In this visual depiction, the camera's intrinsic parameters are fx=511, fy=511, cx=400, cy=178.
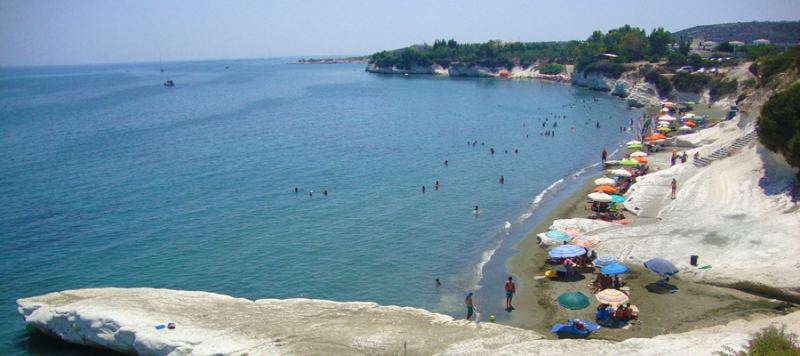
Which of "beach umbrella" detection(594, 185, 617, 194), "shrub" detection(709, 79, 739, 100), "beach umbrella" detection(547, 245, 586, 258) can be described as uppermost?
"shrub" detection(709, 79, 739, 100)

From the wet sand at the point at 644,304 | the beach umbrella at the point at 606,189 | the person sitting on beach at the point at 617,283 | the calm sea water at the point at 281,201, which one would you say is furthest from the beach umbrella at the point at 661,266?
the beach umbrella at the point at 606,189

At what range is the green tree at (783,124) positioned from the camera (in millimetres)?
31000

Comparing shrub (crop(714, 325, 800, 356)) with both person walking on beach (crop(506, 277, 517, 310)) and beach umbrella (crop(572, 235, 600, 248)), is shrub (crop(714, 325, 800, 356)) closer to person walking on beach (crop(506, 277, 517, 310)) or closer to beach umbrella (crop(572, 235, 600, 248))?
person walking on beach (crop(506, 277, 517, 310))

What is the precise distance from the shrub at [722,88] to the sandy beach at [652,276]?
5837 cm

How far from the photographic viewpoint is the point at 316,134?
80938 mm

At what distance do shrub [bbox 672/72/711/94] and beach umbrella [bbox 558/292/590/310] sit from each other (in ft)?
291

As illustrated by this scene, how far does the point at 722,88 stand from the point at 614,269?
8149cm

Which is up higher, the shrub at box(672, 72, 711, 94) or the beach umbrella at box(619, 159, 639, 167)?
the shrub at box(672, 72, 711, 94)

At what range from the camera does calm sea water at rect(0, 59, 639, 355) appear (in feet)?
103

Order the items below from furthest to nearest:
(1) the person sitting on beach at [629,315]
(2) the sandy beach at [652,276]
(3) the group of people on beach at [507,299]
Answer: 1. (3) the group of people on beach at [507,299]
2. (1) the person sitting on beach at [629,315]
3. (2) the sandy beach at [652,276]

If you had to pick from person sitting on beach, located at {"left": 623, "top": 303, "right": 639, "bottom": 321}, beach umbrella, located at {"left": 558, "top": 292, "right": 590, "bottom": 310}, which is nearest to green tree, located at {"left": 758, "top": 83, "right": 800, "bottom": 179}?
person sitting on beach, located at {"left": 623, "top": 303, "right": 639, "bottom": 321}

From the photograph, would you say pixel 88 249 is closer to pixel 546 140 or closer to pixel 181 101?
pixel 546 140

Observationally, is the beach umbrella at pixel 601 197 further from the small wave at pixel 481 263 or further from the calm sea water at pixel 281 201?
the small wave at pixel 481 263

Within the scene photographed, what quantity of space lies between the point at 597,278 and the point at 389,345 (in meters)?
13.0
